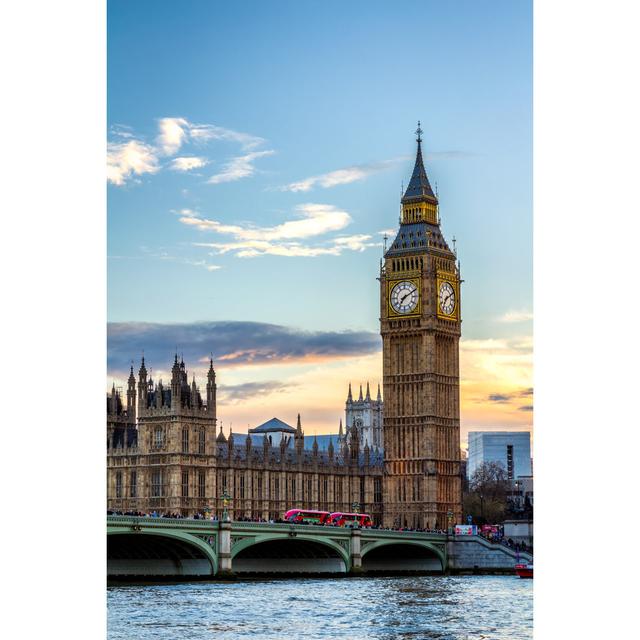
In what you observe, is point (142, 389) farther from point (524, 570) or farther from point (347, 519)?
point (524, 570)

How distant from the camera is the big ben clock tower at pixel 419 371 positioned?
62281mm

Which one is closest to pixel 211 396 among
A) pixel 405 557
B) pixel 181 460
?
pixel 181 460

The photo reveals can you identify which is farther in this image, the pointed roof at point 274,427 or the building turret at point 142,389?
the pointed roof at point 274,427

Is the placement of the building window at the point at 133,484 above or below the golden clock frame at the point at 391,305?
below

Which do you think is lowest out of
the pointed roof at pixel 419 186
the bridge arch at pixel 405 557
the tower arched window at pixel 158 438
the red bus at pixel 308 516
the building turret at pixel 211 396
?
the bridge arch at pixel 405 557

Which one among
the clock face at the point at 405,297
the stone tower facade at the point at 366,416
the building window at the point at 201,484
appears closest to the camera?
the building window at the point at 201,484

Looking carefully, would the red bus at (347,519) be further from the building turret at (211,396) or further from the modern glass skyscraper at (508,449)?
the modern glass skyscraper at (508,449)

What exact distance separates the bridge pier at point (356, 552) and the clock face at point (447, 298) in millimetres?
19827

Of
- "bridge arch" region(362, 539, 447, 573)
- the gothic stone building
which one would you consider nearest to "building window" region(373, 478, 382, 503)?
the gothic stone building

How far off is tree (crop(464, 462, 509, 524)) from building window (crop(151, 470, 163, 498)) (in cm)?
1870

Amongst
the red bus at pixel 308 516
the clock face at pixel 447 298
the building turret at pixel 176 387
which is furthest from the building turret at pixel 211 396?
the clock face at pixel 447 298
